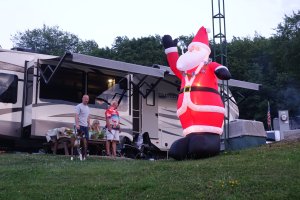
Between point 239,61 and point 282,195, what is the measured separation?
39812mm

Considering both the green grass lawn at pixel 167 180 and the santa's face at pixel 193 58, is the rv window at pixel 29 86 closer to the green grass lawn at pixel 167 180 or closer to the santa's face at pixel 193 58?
the green grass lawn at pixel 167 180

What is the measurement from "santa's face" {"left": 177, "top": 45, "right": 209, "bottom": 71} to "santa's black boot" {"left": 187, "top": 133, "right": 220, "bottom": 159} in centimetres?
166

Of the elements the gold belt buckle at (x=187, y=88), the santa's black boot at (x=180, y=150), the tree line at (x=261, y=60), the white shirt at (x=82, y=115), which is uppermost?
the tree line at (x=261, y=60)

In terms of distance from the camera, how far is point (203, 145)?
10.6m

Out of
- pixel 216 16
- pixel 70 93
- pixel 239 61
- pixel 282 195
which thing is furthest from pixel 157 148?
pixel 239 61

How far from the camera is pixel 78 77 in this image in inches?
610

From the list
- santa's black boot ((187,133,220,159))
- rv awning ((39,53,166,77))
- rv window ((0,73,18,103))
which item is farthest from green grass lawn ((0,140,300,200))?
rv window ((0,73,18,103))

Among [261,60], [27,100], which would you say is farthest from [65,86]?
[261,60]

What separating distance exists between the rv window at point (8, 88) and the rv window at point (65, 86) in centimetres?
83

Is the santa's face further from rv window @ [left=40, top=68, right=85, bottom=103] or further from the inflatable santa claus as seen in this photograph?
rv window @ [left=40, top=68, right=85, bottom=103]

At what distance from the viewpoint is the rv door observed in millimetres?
14438

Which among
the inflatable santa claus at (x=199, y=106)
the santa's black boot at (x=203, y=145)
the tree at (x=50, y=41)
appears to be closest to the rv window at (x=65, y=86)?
the inflatable santa claus at (x=199, y=106)

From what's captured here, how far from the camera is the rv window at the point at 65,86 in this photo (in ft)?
48.4

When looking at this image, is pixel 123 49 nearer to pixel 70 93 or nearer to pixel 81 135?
pixel 70 93
